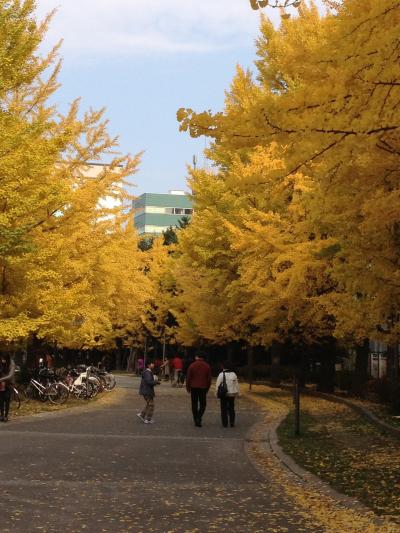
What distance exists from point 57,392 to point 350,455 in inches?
485

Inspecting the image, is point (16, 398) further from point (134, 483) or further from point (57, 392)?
A: point (134, 483)

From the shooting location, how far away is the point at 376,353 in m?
30.5

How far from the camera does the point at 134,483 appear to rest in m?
8.82

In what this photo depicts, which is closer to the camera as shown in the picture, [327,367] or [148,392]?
[148,392]

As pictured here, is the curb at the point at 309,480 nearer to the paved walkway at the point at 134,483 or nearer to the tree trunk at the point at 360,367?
the paved walkway at the point at 134,483

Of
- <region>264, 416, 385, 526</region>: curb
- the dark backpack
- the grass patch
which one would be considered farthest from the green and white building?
<region>264, 416, 385, 526</region>: curb

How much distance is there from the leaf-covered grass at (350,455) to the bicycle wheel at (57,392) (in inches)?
288

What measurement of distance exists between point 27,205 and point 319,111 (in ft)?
39.3

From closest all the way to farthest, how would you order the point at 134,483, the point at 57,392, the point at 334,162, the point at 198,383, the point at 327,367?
the point at 334,162, the point at 134,483, the point at 198,383, the point at 57,392, the point at 327,367

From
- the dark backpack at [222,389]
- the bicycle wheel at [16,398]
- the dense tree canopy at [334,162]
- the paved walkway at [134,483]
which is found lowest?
the paved walkway at [134,483]

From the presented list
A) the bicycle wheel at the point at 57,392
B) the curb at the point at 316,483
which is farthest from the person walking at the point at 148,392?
the bicycle wheel at the point at 57,392

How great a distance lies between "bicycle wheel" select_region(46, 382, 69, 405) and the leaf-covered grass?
7324 mm

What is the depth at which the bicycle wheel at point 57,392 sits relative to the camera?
21.8 meters

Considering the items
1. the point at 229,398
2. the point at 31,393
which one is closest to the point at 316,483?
the point at 229,398
